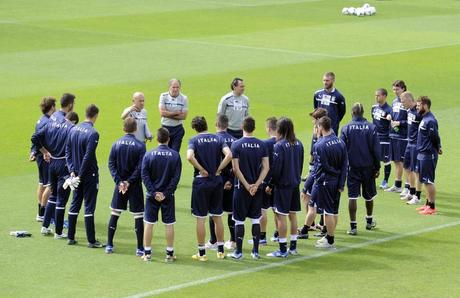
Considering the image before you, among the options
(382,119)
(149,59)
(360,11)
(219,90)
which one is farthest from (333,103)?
(360,11)

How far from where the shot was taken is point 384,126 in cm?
2308

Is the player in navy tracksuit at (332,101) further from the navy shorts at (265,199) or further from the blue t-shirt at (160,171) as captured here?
the blue t-shirt at (160,171)

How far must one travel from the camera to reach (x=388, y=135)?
2323 cm

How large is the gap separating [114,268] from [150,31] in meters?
32.6

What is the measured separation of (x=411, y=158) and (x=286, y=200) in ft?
16.7

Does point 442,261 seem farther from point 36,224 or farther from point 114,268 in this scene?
point 36,224

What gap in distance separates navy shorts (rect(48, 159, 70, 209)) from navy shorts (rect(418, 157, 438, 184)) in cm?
702

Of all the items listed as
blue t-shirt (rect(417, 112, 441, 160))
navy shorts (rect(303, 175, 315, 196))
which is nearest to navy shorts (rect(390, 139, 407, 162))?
blue t-shirt (rect(417, 112, 441, 160))

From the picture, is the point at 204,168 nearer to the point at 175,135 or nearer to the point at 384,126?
the point at 175,135

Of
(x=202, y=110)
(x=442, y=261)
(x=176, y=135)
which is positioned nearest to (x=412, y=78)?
(x=202, y=110)

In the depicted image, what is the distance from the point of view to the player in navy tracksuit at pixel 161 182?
17.0 m

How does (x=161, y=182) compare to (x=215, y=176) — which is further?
(x=215, y=176)

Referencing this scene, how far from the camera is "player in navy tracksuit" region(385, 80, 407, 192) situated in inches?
893

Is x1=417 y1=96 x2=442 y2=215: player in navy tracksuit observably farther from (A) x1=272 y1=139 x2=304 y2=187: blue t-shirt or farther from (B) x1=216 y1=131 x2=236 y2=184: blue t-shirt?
(B) x1=216 y1=131 x2=236 y2=184: blue t-shirt
